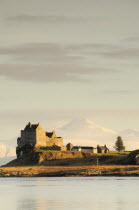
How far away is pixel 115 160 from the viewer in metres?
194

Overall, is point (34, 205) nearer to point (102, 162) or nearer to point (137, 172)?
point (137, 172)

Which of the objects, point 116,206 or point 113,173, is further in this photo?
point 113,173

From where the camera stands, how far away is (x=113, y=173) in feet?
549

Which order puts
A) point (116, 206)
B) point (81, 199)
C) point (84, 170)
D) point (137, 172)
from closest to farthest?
point (116, 206) < point (81, 199) < point (137, 172) < point (84, 170)

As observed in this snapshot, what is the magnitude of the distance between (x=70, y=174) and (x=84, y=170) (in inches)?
285

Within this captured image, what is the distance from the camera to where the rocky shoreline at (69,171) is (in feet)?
557

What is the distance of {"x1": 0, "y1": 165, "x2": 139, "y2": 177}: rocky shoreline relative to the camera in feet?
557

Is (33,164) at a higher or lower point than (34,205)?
higher

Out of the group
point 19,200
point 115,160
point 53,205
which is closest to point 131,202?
point 53,205

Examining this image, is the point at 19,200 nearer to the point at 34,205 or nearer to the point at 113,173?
the point at 34,205

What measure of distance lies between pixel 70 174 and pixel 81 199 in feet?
311

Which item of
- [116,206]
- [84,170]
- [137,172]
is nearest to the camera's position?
[116,206]

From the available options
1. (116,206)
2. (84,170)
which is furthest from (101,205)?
(84,170)

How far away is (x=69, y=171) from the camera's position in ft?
587
